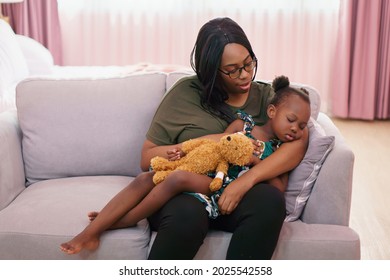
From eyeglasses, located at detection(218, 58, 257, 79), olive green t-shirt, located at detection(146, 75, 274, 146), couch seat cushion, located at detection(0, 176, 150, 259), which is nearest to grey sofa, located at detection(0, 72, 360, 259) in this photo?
couch seat cushion, located at detection(0, 176, 150, 259)

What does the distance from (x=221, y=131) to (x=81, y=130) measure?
23.4 inches

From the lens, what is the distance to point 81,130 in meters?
2.25

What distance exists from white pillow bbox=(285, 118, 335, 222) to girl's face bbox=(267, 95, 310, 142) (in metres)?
0.06

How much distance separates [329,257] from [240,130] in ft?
1.63

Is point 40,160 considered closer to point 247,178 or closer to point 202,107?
point 202,107

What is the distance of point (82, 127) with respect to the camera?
2252 mm

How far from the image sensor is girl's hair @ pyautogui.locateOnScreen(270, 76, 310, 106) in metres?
1.88

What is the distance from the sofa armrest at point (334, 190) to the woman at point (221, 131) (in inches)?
4.0

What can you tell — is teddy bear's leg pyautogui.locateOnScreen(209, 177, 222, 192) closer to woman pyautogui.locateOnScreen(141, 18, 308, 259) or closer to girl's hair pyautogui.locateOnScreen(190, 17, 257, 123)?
woman pyautogui.locateOnScreen(141, 18, 308, 259)

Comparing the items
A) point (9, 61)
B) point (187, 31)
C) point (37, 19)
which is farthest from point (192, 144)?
point (37, 19)

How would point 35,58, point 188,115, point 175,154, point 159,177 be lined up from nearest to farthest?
point 159,177, point 175,154, point 188,115, point 35,58

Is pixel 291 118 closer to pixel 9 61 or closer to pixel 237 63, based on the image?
pixel 237 63

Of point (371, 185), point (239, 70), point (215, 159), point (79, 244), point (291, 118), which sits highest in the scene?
point (239, 70)
